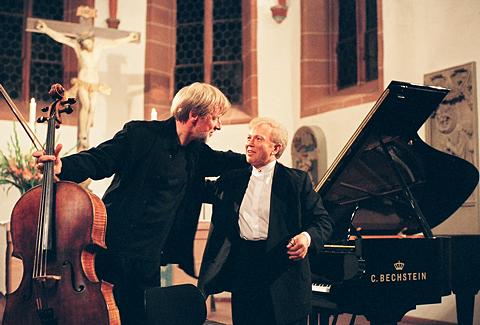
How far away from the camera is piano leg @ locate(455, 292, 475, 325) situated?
4.49 m

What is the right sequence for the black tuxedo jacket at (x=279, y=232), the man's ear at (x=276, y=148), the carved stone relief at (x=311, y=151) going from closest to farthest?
the black tuxedo jacket at (x=279, y=232)
the man's ear at (x=276, y=148)
the carved stone relief at (x=311, y=151)

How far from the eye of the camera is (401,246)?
3809mm

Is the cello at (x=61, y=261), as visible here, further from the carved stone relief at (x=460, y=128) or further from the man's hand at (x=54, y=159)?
the carved stone relief at (x=460, y=128)

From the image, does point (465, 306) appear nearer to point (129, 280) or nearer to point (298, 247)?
point (298, 247)

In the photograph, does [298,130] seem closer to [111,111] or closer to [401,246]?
[111,111]

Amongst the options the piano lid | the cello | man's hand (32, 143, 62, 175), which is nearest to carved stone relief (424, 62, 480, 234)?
the piano lid

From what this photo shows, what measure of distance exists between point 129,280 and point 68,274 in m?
0.26

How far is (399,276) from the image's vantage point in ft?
12.3

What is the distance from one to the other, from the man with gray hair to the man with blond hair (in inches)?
6.1

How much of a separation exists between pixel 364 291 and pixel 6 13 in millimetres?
6881

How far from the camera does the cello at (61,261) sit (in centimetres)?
273

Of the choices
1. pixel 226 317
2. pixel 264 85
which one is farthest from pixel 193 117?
pixel 264 85

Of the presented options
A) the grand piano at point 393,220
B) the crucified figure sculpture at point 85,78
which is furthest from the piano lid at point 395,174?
the crucified figure sculpture at point 85,78

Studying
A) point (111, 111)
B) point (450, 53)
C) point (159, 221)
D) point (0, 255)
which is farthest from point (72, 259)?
point (111, 111)
